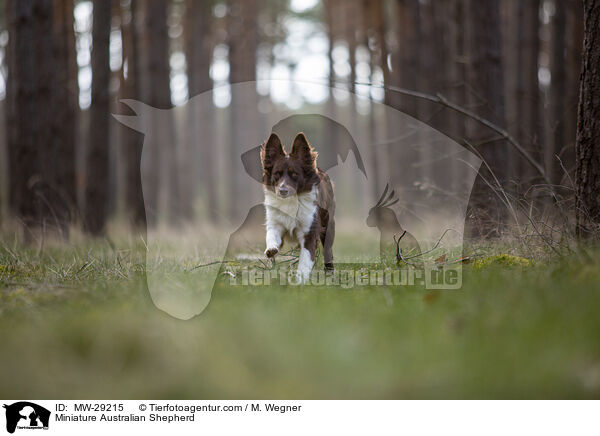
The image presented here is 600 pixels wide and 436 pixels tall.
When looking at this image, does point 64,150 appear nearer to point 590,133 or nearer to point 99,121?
point 99,121

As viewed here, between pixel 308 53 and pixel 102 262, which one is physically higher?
pixel 308 53

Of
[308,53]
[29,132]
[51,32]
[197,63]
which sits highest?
[308,53]

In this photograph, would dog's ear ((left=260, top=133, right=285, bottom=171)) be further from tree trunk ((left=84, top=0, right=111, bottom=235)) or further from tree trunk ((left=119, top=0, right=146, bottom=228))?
tree trunk ((left=119, top=0, right=146, bottom=228))

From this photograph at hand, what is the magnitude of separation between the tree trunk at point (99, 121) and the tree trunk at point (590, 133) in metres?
8.56

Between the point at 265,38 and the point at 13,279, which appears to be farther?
the point at 265,38

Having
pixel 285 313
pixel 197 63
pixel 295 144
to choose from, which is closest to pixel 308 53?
pixel 197 63

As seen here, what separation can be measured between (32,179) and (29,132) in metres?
0.81

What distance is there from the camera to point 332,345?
264 centimetres

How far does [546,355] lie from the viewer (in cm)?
240

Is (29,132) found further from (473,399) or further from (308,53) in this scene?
(308,53)

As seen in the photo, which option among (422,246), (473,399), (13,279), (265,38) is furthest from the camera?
(265,38)
